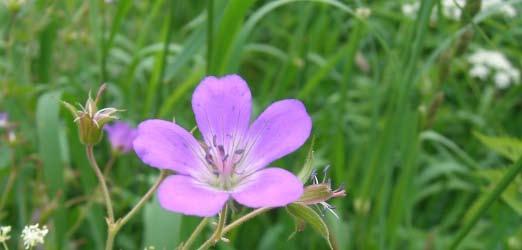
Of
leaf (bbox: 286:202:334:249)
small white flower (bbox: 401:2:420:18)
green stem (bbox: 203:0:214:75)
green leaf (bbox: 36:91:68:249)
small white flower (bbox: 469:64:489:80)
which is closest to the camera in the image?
leaf (bbox: 286:202:334:249)

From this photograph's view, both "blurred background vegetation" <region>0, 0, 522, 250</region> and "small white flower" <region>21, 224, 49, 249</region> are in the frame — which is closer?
"small white flower" <region>21, 224, 49, 249</region>

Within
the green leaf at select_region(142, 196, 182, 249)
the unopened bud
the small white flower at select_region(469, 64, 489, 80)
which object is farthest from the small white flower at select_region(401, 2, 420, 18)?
the green leaf at select_region(142, 196, 182, 249)

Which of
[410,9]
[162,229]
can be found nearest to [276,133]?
[162,229]

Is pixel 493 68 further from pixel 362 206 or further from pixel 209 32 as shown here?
pixel 209 32

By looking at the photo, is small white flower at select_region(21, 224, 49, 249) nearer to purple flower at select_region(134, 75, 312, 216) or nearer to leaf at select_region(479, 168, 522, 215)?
purple flower at select_region(134, 75, 312, 216)

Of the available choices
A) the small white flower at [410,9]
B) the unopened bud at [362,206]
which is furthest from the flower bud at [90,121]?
the small white flower at [410,9]

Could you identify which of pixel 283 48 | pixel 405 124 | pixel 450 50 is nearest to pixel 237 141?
pixel 450 50

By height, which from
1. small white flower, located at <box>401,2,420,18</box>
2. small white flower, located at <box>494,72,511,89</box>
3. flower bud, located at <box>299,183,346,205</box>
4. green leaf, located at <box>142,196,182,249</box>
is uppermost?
flower bud, located at <box>299,183,346,205</box>
